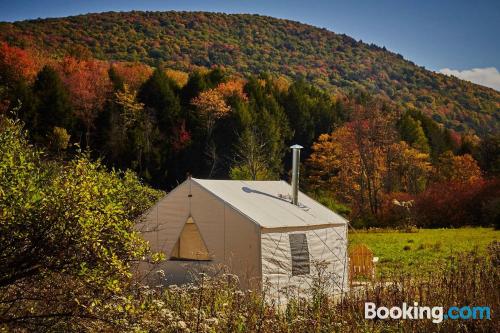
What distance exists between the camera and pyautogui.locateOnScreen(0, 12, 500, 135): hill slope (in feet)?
223

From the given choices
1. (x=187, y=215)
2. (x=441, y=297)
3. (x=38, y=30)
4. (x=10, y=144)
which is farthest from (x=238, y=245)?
(x=38, y=30)

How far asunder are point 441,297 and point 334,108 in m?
49.5

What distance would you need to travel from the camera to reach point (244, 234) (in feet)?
41.3

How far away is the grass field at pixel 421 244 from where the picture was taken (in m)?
17.9

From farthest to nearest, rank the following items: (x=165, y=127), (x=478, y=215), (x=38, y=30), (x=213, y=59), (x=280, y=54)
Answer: (x=280, y=54) → (x=213, y=59) → (x=38, y=30) → (x=165, y=127) → (x=478, y=215)

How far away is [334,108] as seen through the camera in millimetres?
54781

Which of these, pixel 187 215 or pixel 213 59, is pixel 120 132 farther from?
pixel 213 59

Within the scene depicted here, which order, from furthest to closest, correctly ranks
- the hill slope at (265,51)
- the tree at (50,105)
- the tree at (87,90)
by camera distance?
the hill slope at (265,51) < the tree at (87,90) < the tree at (50,105)

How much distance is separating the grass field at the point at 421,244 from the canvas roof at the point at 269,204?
263 cm

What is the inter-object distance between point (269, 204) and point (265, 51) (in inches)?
3010

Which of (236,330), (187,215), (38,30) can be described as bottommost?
(236,330)

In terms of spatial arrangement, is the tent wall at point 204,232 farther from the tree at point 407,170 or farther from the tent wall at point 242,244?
the tree at point 407,170

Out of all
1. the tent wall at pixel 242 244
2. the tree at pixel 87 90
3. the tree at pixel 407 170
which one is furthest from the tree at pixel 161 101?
the tent wall at pixel 242 244

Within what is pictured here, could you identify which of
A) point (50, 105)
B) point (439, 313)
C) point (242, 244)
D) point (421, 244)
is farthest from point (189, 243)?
point (50, 105)
